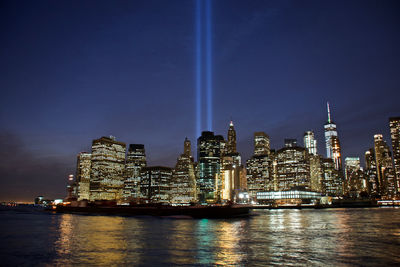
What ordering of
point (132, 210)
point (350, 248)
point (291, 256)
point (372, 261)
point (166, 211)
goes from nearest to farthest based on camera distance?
1. point (372, 261)
2. point (291, 256)
3. point (350, 248)
4. point (166, 211)
5. point (132, 210)

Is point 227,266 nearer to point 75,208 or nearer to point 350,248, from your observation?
point 350,248

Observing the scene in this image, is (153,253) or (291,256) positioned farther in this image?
(153,253)

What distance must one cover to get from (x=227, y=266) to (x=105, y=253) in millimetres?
11494

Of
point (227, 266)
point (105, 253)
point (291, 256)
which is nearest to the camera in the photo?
point (227, 266)

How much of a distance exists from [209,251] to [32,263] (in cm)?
1395

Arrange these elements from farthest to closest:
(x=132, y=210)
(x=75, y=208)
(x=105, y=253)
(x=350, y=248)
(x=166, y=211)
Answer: (x=75, y=208) → (x=132, y=210) → (x=166, y=211) → (x=350, y=248) → (x=105, y=253)

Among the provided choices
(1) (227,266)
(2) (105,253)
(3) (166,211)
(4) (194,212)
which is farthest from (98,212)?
(1) (227,266)

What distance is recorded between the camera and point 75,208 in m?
159

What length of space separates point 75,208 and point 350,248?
155052 mm

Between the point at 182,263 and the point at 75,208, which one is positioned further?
the point at 75,208

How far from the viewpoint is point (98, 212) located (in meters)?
142

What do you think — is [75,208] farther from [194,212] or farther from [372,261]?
[372,261]

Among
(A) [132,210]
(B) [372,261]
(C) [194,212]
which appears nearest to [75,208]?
(A) [132,210]

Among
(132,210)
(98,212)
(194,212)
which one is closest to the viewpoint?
(194,212)
